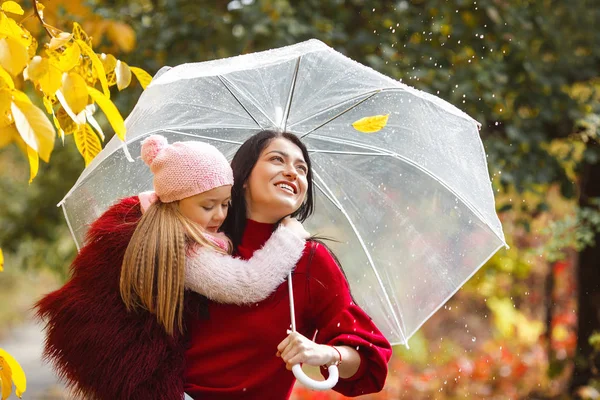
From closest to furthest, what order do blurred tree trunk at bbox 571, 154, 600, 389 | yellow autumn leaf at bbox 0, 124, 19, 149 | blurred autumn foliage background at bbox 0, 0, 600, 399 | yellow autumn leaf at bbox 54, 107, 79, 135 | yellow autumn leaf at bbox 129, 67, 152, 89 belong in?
yellow autumn leaf at bbox 0, 124, 19, 149, yellow autumn leaf at bbox 54, 107, 79, 135, yellow autumn leaf at bbox 129, 67, 152, 89, blurred autumn foliage background at bbox 0, 0, 600, 399, blurred tree trunk at bbox 571, 154, 600, 389

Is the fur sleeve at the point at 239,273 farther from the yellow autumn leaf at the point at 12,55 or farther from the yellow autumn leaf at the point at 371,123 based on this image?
the yellow autumn leaf at the point at 12,55

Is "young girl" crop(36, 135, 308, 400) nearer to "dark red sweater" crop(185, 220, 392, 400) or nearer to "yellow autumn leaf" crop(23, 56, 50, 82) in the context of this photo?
"dark red sweater" crop(185, 220, 392, 400)

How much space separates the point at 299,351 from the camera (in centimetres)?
219

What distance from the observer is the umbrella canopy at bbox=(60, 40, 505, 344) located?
→ 261 centimetres

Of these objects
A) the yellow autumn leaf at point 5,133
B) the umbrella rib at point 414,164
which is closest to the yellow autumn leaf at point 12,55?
the yellow autumn leaf at point 5,133

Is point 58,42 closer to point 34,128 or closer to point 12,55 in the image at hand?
point 12,55

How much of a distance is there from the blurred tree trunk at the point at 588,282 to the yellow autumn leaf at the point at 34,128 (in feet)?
14.7

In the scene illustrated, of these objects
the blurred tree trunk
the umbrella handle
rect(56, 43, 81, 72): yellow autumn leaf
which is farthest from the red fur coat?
the blurred tree trunk

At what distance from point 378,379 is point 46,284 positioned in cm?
1450

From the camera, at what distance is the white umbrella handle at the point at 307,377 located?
2133mm

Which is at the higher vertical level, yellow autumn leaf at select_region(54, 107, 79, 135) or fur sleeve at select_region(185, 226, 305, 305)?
yellow autumn leaf at select_region(54, 107, 79, 135)

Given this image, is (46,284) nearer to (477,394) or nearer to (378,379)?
(477,394)

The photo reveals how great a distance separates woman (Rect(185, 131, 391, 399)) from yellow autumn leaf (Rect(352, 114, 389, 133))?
0.23 meters

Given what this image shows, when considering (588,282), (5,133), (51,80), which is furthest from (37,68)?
(588,282)
